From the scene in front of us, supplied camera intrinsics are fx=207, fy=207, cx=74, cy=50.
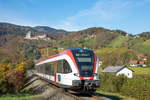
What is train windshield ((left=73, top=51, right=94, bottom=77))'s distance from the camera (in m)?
15.9

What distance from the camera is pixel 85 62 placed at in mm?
16359

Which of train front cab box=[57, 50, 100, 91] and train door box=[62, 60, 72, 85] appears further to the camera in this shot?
train door box=[62, 60, 72, 85]

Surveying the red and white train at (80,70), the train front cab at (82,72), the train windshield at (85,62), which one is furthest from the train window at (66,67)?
the train windshield at (85,62)

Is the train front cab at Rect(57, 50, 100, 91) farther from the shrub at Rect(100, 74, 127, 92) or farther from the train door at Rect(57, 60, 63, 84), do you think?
the shrub at Rect(100, 74, 127, 92)

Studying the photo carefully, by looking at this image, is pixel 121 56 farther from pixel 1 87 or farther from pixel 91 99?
pixel 91 99

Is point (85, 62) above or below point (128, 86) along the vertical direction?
above

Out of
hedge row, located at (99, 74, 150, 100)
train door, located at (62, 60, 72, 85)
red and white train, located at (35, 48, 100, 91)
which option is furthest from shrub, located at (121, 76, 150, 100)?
train door, located at (62, 60, 72, 85)

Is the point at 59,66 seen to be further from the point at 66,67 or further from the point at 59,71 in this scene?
the point at 66,67

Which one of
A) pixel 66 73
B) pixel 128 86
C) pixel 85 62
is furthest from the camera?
pixel 128 86

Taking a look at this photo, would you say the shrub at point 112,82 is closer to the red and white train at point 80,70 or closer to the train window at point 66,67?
the red and white train at point 80,70

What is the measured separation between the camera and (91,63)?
16484 mm

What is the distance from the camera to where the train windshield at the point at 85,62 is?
15875mm

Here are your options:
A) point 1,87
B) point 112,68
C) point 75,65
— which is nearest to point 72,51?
point 75,65

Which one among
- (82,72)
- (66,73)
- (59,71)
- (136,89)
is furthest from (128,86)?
(82,72)
